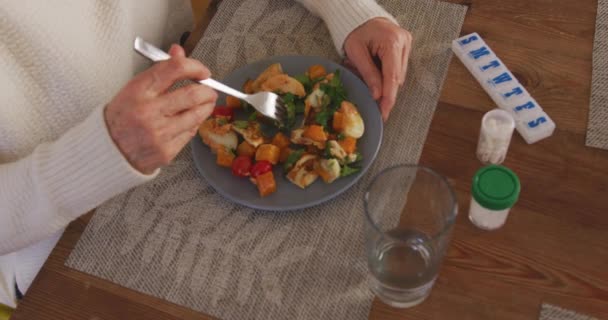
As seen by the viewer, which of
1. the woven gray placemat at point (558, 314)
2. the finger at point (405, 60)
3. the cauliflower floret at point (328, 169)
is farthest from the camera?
the finger at point (405, 60)

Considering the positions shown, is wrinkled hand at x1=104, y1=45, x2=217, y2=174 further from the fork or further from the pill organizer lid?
the pill organizer lid

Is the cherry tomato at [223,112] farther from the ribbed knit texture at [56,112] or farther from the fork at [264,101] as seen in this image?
the ribbed knit texture at [56,112]

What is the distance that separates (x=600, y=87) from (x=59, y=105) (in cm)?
79

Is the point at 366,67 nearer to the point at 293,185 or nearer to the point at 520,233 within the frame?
the point at 293,185

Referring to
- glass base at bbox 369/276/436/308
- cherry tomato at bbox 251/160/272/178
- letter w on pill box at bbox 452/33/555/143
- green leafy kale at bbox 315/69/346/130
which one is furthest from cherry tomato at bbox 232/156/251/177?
letter w on pill box at bbox 452/33/555/143

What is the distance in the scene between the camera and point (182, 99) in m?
0.77

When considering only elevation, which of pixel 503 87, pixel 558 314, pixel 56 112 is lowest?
pixel 558 314

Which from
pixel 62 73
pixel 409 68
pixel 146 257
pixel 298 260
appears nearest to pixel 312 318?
pixel 298 260

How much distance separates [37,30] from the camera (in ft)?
2.94

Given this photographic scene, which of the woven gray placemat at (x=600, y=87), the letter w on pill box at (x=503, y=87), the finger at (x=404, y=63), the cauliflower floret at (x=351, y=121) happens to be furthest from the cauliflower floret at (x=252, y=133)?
the woven gray placemat at (x=600, y=87)

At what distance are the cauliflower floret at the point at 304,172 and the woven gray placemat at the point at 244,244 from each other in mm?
40

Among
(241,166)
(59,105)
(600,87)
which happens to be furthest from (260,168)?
(600,87)

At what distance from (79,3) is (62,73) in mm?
107

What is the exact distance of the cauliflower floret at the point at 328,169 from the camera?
820mm
